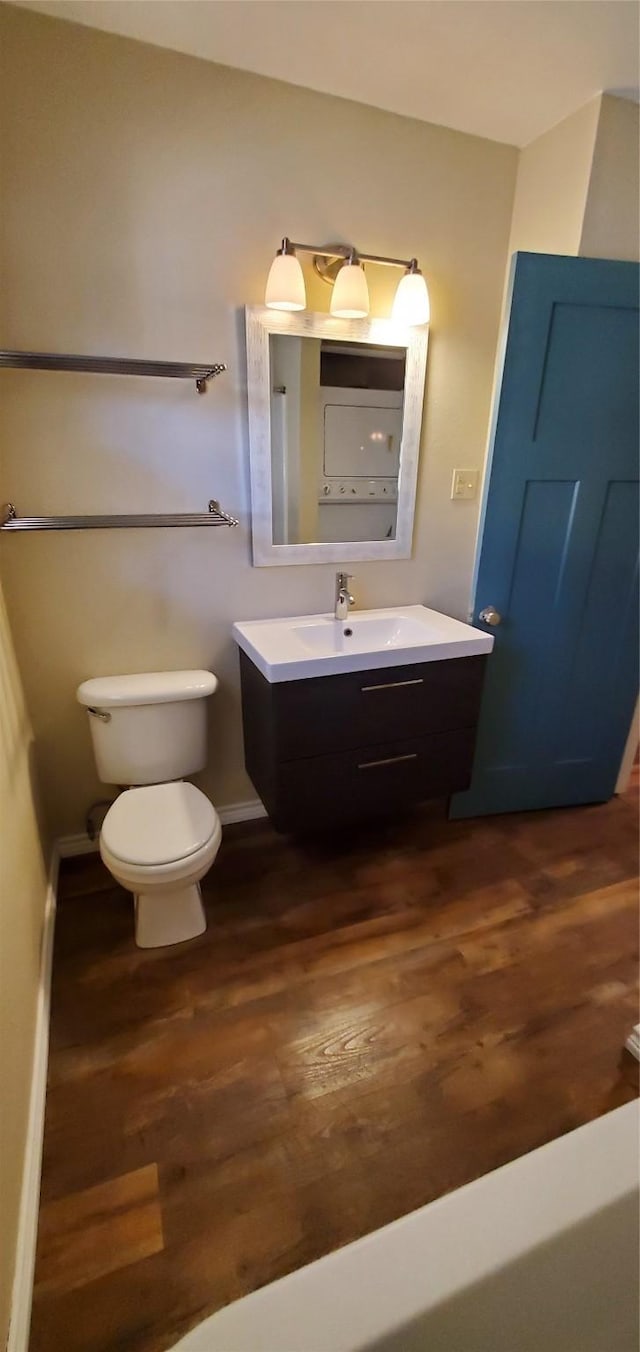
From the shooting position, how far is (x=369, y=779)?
166cm

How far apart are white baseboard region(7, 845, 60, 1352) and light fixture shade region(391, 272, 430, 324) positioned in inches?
81.7

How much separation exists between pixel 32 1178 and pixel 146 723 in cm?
103

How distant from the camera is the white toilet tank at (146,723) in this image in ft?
5.29

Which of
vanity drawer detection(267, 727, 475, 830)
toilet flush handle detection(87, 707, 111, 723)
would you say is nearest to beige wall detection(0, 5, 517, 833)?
toilet flush handle detection(87, 707, 111, 723)

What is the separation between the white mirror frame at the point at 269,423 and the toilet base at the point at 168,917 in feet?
3.50

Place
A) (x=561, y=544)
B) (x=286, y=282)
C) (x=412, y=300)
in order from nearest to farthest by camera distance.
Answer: (x=286, y=282)
(x=412, y=300)
(x=561, y=544)

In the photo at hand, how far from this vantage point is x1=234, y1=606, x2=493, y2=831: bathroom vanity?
1.51 meters

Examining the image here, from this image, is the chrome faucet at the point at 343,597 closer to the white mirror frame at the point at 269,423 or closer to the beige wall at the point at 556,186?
the white mirror frame at the point at 269,423

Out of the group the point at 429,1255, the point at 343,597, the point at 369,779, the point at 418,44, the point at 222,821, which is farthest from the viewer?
the point at 222,821

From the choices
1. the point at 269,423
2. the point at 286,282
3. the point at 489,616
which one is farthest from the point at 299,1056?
the point at 286,282

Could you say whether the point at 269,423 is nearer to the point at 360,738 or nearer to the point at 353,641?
the point at 353,641

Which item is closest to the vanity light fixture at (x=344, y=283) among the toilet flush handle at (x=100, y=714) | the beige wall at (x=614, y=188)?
the beige wall at (x=614, y=188)

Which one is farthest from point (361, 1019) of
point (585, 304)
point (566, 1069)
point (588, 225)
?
point (588, 225)

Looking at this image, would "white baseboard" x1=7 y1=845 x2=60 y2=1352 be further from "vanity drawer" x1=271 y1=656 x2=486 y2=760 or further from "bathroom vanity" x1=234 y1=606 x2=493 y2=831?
"vanity drawer" x1=271 y1=656 x2=486 y2=760
